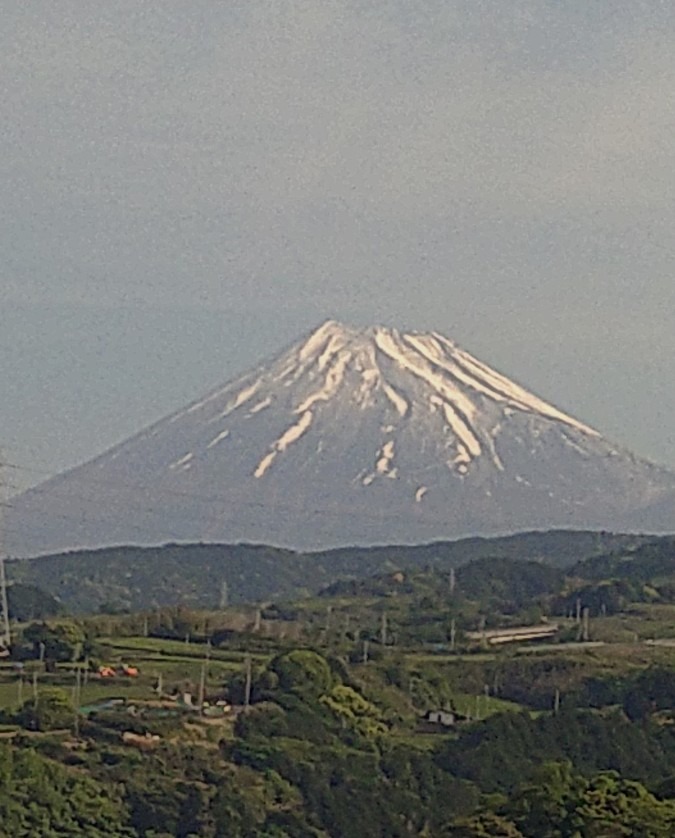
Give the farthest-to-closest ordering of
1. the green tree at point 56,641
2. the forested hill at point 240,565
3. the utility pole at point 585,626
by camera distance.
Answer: the forested hill at point 240,565 < the utility pole at point 585,626 < the green tree at point 56,641

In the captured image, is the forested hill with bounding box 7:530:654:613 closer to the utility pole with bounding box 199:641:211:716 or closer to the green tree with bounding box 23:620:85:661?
the green tree with bounding box 23:620:85:661

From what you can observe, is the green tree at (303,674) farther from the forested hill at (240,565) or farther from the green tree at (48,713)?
the forested hill at (240,565)

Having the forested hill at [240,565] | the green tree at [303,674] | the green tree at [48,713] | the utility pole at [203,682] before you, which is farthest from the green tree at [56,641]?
the forested hill at [240,565]

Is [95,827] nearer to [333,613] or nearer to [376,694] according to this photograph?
[376,694]

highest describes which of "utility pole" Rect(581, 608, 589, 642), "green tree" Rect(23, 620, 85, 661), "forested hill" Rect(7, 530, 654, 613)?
"forested hill" Rect(7, 530, 654, 613)

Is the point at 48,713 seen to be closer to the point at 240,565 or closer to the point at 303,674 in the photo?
the point at 303,674

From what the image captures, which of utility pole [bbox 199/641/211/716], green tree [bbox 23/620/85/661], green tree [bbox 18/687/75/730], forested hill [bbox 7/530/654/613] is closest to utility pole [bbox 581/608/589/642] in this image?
utility pole [bbox 199/641/211/716]

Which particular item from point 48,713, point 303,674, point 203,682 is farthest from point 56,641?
point 48,713

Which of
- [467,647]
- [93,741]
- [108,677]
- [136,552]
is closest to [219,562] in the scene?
[136,552]
